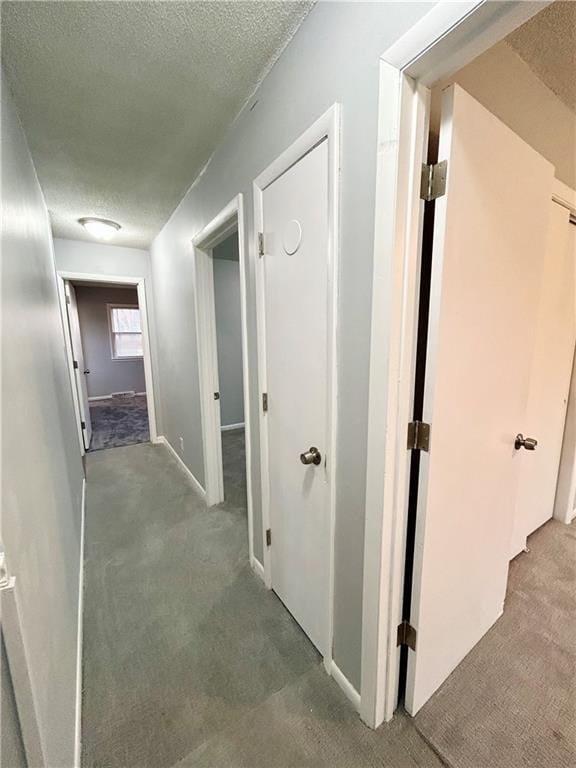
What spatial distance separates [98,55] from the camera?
1.19 m

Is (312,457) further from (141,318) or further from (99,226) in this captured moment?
(141,318)

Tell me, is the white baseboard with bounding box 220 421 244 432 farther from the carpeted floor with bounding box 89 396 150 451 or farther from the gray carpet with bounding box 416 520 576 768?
the gray carpet with bounding box 416 520 576 768

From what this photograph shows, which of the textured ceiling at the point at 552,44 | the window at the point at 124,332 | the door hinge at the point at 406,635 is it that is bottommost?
the door hinge at the point at 406,635

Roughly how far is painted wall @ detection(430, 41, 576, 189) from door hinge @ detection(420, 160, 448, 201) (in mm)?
147

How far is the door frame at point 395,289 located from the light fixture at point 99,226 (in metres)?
2.85

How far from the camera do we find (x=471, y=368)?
3.42 feet

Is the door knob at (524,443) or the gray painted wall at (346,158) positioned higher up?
the gray painted wall at (346,158)

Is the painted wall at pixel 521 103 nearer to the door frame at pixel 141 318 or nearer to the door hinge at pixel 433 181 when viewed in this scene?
the door hinge at pixel 433 181

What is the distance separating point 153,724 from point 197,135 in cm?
261

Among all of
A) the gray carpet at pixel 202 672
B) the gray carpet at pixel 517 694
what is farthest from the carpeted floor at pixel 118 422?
the gray carpet at pixel 517 694

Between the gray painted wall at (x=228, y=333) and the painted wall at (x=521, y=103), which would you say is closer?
the painted wall at (x=521, y=103)

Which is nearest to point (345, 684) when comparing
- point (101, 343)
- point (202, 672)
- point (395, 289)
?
point (202, 672)

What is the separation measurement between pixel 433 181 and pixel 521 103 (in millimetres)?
777

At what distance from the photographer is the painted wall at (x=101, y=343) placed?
252 inches
